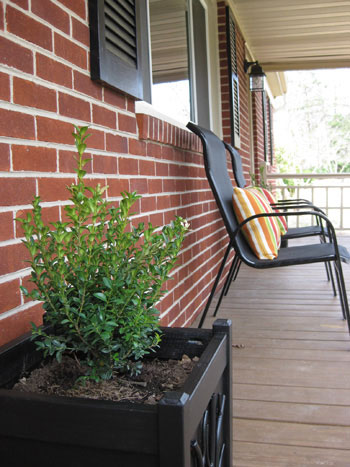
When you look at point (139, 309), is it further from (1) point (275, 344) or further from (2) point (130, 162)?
(1) point (275, 344)

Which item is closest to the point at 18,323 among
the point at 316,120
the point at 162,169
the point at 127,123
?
the point at 127,123

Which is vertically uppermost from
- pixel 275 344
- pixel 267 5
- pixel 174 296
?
pixel 267 5

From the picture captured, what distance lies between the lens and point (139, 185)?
6.20 feet

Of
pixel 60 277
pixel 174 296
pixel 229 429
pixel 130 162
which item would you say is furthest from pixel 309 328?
pixel 60 277

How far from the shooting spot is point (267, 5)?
14.4 ft

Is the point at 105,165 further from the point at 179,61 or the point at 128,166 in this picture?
the point at 179,61

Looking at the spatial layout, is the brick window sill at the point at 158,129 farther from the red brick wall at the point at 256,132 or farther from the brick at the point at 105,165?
the red brick wall at the point at 256,132

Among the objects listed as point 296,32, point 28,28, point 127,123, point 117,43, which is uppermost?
point 296,32

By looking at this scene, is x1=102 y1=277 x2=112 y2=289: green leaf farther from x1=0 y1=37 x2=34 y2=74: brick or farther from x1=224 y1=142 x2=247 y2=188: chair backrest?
x1=224 y1=142 x2=247 y2=188: chair backrest

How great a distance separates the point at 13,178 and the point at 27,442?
55cm

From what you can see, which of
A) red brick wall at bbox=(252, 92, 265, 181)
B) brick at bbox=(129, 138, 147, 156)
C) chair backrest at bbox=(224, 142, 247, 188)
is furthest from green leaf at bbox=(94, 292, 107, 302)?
red brick wall at bbox=(252, 92, 265, 181)

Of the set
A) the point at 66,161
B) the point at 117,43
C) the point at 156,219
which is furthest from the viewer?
the point at 156,219

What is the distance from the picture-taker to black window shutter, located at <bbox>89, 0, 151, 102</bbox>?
4.73ft

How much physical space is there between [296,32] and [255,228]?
3.57 m
